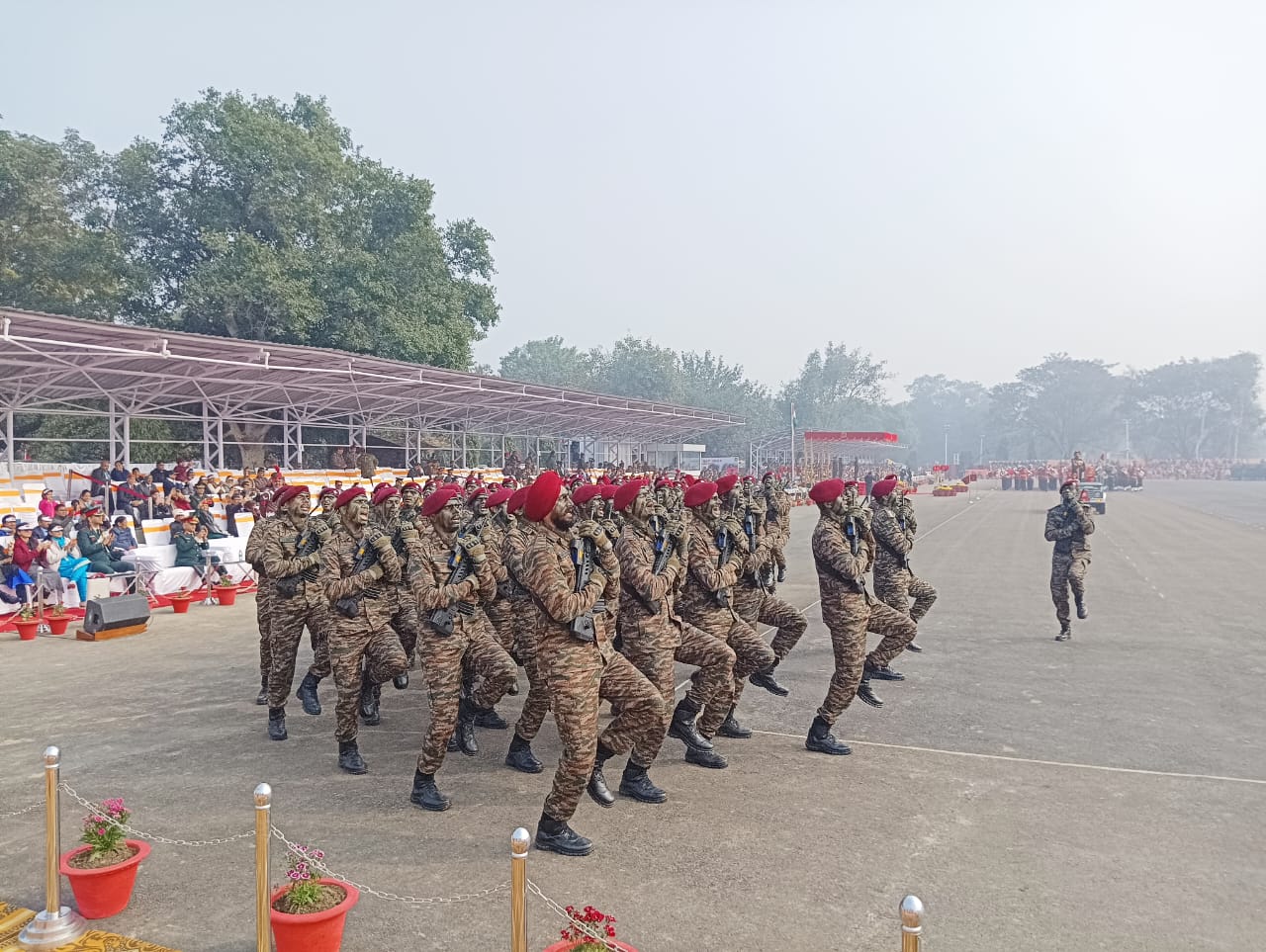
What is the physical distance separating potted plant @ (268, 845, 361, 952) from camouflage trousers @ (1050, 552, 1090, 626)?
931cm

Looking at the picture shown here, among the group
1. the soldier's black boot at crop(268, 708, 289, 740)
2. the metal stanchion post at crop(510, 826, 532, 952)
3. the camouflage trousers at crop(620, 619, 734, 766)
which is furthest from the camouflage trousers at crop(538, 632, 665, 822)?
the soldier's black boot at crop(268, 708, 289, 740)

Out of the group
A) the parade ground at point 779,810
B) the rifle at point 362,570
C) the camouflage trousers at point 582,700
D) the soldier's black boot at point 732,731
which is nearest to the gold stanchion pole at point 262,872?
the parade ground at point 779,810

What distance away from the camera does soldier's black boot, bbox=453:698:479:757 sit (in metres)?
6.56

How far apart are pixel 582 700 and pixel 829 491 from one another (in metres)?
3.20

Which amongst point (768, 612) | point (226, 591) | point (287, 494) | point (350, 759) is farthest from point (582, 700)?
point (226, 591)

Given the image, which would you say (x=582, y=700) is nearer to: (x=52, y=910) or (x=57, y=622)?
(x=52, y=910)

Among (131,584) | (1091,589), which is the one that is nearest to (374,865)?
(131,584)

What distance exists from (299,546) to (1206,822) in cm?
678

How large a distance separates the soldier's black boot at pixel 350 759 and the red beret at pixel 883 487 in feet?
19.2

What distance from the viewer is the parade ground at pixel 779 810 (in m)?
4.11

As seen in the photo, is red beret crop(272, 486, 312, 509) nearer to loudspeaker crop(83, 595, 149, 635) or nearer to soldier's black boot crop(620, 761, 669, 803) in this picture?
soldier's black boot crop(620, 761, 669, 803)

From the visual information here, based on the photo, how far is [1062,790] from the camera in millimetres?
5648

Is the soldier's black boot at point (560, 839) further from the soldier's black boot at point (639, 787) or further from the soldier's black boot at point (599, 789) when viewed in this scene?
the soldier's black boot at point (639, 787)

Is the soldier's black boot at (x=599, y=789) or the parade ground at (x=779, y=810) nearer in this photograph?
the parade ground at (x=779, y=810)
